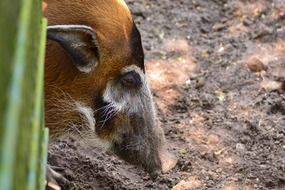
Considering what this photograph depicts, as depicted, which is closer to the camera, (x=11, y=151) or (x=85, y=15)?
(x=11, y=151)

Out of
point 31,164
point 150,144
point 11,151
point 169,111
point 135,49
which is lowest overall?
point 169,111

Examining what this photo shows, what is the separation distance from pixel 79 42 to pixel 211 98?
4.87 feet

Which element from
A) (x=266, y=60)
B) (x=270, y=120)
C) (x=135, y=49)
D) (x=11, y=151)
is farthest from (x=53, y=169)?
(x=11, y=151)

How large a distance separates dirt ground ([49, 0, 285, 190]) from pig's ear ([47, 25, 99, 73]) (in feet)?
2.52

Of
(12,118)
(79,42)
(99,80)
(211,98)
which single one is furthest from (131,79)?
(12,118)

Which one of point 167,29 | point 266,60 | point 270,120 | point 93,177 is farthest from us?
point 167,29

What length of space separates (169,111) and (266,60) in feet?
2.79

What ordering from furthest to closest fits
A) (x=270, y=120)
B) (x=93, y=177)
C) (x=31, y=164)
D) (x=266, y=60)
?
(x=266, y=60), (x=270, y=120), (x=93, y=177), (x=31, y=164)

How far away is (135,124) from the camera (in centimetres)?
A: 351

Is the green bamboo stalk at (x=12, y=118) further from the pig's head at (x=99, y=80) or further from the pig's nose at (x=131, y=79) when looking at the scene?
the pig's nose at (x=131, y=79)

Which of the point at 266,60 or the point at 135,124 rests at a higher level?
the point at 135,124

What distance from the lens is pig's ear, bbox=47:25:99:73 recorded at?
3.08 meters

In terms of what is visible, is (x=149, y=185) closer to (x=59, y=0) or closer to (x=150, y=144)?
(x=150, y=144)

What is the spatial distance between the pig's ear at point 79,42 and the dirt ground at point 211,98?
77 centimetres
